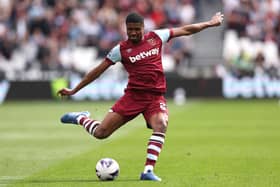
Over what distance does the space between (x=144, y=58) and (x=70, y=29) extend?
74.9 feet

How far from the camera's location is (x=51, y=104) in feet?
→ 99.0

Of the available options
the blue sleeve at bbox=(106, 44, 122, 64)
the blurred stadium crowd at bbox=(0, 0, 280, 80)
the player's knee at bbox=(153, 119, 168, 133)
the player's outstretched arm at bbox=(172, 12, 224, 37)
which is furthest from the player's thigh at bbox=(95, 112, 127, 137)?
the blurred stadium crowd at bbox=(0, 0, 280, 80)

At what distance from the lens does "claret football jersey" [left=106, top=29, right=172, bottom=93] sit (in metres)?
11.7

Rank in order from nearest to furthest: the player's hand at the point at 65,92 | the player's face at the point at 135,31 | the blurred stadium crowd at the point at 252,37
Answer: the player's face at the point at 135,31, the player's hand at the point at 65,92, the blurred stadium crowd at the point at 252,37

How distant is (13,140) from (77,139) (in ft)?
4.47

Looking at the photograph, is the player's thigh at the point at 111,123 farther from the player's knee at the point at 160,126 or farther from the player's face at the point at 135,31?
the player's face at the point at 135,31

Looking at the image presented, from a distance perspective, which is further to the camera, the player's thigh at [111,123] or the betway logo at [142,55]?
the player's thigh at [111,123]

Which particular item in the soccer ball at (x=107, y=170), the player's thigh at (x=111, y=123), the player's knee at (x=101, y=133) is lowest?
the soccer ball at (x=107, y=170)

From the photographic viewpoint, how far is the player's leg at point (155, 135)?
11305mm

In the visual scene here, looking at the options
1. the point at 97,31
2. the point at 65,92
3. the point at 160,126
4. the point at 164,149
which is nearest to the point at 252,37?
the point at 97,31

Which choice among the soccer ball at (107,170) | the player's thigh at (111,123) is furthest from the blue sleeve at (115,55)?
the soccer ball at (107,170)

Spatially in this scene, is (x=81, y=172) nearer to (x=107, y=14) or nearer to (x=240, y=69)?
(x=240, y=69)

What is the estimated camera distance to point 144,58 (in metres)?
11.7

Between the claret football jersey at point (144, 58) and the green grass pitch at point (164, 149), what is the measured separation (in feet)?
4.18
